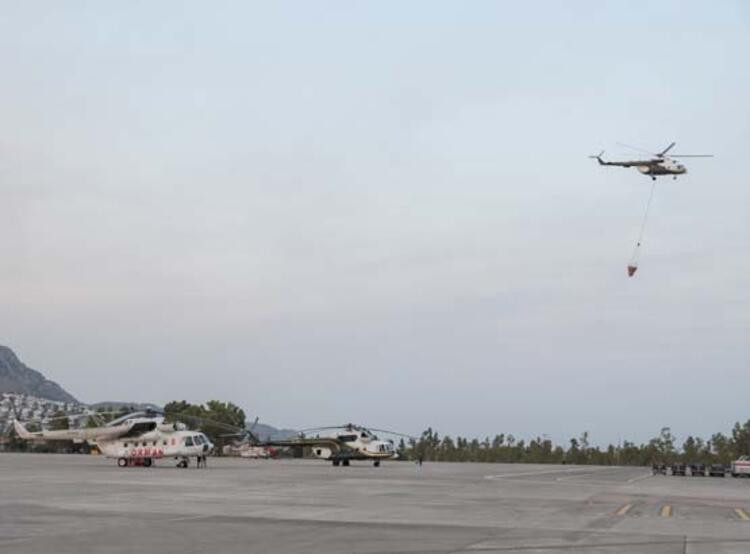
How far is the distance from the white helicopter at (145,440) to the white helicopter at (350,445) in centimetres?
1273

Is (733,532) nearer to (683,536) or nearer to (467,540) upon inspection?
(683,536)

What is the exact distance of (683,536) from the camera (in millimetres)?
17484

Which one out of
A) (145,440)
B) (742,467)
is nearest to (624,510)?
(145,440)

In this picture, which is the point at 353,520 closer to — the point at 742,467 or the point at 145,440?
the point at 145,440

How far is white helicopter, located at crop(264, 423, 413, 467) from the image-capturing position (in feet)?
214

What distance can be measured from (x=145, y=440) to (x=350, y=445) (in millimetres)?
16220

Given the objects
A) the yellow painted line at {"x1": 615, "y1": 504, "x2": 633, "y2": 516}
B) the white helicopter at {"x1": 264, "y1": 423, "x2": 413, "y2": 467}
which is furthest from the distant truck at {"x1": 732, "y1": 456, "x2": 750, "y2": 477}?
the yellow painted line at {"x1": 615, "y1": 504, "x2": 633, "y2": 516}

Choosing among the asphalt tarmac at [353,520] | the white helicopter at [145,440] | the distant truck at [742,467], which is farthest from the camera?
the distant truck at [742,467]

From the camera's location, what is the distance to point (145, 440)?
55.6 metres

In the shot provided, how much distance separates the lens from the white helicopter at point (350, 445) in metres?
65.2

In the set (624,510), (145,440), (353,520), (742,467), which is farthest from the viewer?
(742,467)

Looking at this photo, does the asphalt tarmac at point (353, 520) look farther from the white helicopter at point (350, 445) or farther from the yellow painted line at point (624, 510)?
the white helicopter at point (350, 445)

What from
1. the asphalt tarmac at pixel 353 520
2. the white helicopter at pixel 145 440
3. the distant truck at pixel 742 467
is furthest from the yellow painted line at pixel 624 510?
the distant truck at pixel 742 467

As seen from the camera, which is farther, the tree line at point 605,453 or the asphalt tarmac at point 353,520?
the tree line at point 605,453
